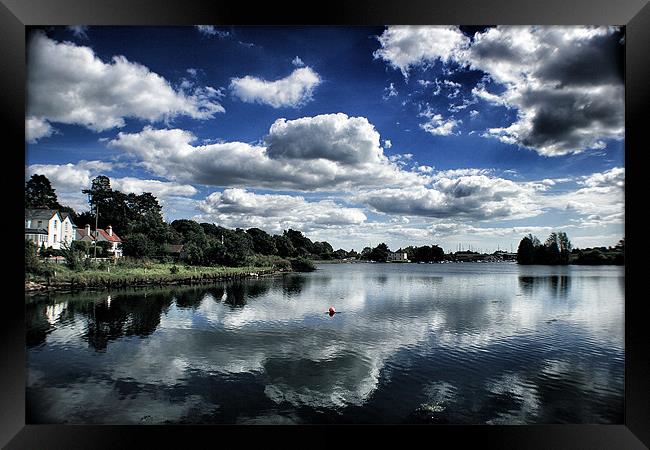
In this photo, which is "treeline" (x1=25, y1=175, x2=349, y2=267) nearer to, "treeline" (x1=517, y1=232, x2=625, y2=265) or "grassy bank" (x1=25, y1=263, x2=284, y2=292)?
"grassy bank" (x1=25, y1=263, x2=284, y2=292)

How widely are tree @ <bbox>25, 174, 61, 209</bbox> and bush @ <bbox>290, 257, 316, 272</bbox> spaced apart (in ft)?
47.3

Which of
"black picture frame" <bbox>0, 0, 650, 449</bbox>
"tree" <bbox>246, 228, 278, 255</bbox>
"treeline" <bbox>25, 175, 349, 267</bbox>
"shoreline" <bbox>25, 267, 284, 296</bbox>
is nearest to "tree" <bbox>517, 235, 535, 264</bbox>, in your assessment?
"black picture frame" <bbox>0, 0, 650, 449</bbox>

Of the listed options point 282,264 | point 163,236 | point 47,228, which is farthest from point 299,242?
point 47,228

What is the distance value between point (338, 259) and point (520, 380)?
853 inches

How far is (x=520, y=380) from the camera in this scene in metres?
5.29

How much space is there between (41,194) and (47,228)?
5.09 feet

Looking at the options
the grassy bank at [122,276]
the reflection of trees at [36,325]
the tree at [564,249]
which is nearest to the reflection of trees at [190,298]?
the grassy bank at [122,276]

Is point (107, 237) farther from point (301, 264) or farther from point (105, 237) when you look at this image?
point (301, 264)

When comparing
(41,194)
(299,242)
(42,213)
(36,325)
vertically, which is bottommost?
(36,325)

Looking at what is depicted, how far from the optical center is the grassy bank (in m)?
11.5
